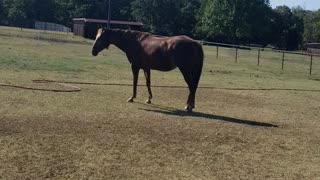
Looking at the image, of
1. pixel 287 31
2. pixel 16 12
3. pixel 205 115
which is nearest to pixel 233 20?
pixel 287 31

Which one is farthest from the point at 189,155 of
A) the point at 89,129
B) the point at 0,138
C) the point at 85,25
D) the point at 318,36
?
the point at 318,36

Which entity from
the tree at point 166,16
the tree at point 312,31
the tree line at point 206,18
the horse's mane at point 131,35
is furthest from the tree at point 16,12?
the horse's mane at point 131,35

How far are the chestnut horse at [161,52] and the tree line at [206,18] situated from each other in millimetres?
70471

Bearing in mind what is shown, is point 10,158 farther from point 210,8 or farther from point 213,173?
point 210,8

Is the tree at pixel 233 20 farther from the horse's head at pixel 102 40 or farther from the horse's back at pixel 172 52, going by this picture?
the horse's back at pixel 172 52

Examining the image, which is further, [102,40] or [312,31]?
[312,31]

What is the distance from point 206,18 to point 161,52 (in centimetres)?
7271

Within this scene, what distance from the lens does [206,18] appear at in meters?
84.4

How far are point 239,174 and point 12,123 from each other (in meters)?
4.44

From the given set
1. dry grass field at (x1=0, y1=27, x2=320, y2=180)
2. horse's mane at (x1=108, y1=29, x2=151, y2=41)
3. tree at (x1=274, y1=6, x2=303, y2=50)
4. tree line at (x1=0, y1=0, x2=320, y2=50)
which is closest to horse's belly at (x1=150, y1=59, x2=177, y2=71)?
horse's mane at (x1=108, y1=29, x2=151, y2=41)

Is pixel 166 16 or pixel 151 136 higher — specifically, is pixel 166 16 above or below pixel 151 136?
above

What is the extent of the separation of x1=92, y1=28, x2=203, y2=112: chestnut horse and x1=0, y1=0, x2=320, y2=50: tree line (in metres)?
70.5

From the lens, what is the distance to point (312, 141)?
9.81 metres

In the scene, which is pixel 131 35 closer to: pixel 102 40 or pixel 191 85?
pixel 102 40
